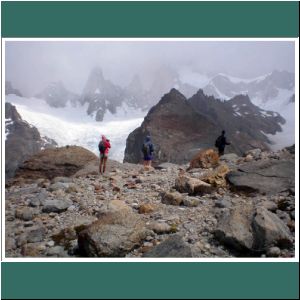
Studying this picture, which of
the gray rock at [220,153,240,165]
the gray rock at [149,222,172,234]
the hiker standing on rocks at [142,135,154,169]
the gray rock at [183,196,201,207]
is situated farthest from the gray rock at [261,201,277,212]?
the hiker standing on rocks at [142,135,154,169]

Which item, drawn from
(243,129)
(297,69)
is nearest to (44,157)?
(297,69)

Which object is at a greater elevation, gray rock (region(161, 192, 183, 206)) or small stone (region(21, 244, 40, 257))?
gray rock (region(161, 192, 183, 206))

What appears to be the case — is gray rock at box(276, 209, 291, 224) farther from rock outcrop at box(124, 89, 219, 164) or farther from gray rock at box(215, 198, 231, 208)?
rock outcrop at box(124, 89, 219, 164)

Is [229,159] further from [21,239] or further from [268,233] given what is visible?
[21,239]

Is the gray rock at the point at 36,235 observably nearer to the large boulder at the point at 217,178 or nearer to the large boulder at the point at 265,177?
the large boulder at the point at 217,178

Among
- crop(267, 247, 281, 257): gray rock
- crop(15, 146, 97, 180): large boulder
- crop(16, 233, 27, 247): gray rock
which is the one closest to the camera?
crop(267, 247, 281, 257): gray rock
